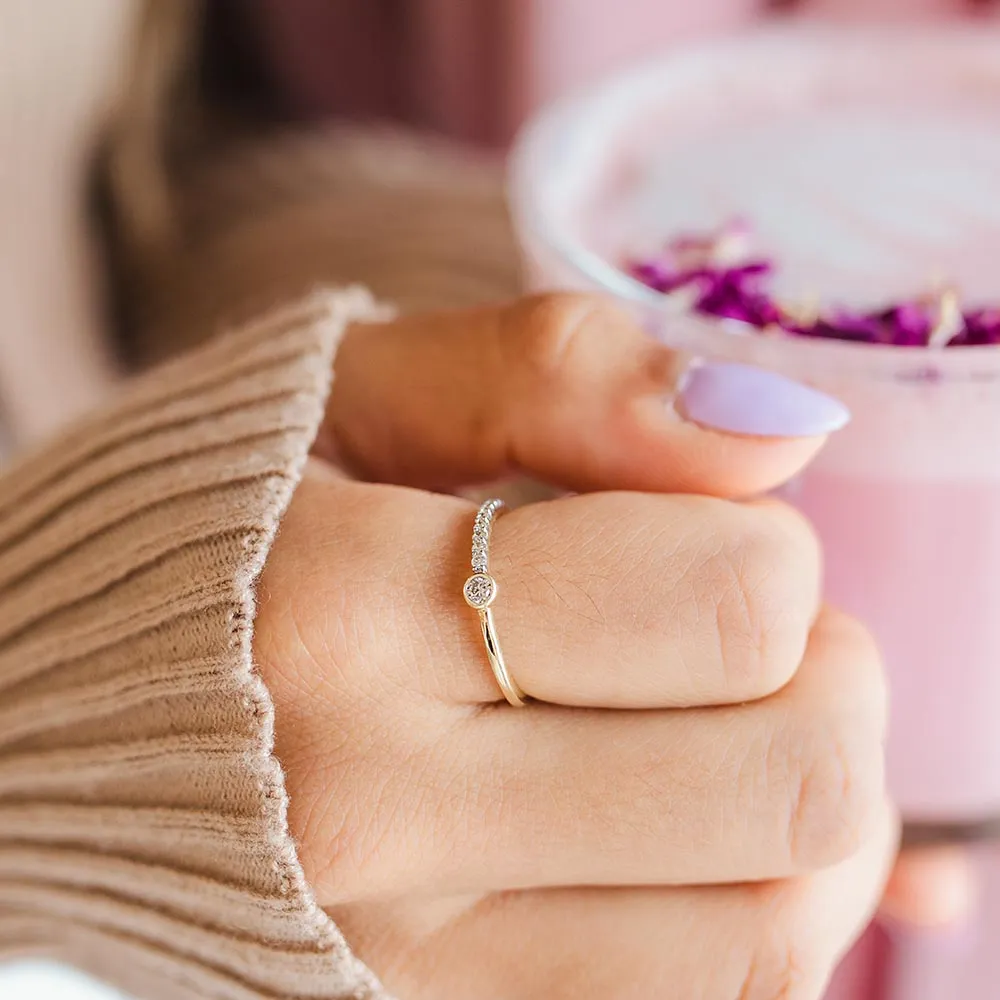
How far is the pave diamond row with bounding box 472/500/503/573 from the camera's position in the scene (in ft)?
1.16

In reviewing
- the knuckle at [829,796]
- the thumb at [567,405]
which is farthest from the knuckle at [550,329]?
the knuckle at [829,796]

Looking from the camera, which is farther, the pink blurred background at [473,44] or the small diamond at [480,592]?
the pink blurred background at [473,44]

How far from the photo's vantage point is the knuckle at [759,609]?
0.34 m

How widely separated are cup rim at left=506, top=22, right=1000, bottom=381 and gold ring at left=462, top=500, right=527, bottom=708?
115 millimetres

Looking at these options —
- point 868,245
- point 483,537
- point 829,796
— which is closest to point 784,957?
point 829,796

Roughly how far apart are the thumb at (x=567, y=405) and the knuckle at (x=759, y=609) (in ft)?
0.10

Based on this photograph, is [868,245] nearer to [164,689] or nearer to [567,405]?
[567,405]

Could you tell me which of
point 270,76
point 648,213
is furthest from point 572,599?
point 270,76

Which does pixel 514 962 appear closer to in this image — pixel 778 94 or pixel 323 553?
pixel 323 553

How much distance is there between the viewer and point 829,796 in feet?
1.10

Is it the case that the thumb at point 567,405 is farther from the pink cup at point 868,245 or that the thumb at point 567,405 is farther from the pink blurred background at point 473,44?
the pink blurred background at point 473,44

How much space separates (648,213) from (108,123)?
476 millimetres

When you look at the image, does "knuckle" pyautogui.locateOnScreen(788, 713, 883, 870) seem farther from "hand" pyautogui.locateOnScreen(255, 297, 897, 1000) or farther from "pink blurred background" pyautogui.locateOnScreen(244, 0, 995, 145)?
"pink blurred background" pyautogui.locateOnScreen(244, 0, 995, 145)

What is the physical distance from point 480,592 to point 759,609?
9cm
